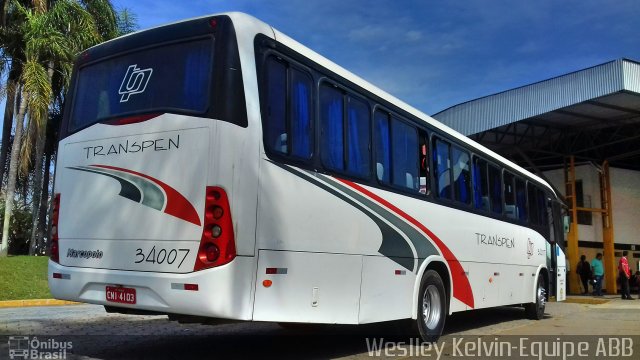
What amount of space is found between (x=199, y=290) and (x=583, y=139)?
23.4m

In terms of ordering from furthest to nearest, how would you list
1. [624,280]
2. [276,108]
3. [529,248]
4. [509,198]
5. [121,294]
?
[624,280] < [529,248] < [509,198] < [276,108] < [121,294]

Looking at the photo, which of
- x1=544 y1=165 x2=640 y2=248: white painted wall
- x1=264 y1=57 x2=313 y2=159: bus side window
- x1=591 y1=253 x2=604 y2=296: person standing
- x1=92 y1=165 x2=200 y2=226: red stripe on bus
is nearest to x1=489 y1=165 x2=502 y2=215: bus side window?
x1=264 y1=57 x2=313 y2=159: bus side window

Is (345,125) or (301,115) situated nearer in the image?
(301,115)

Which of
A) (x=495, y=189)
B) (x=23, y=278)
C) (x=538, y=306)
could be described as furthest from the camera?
(x=23, y=278)

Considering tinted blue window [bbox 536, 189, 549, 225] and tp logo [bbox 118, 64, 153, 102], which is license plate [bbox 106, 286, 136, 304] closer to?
A: tp logo [bbox 118, 64, 153, 102]

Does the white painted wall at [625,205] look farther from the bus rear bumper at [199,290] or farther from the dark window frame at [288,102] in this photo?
the bus rear bumper at [199,290]

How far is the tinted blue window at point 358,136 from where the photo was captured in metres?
6.91

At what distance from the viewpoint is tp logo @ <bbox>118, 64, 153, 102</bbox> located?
19.7 ft

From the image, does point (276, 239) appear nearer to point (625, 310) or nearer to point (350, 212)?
point (350, 212)

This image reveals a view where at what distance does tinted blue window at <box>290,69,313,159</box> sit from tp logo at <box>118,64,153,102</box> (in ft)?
4.93

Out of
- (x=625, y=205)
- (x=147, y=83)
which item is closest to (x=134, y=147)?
(x=147, y=83)

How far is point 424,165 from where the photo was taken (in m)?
8.71

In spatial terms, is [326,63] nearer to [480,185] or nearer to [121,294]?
[121,294]

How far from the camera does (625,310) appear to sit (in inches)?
614
